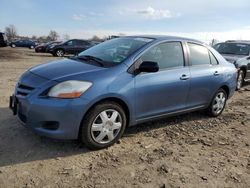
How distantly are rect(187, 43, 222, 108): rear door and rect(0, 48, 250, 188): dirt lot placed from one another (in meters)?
0.58

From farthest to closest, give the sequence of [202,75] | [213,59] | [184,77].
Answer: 1. [213,59]
2. [202,75]
3. [184,77]

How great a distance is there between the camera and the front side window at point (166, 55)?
16.0 feet

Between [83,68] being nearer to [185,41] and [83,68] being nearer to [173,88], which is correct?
[173,88]

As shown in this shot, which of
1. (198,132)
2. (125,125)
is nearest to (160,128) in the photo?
(198,132)

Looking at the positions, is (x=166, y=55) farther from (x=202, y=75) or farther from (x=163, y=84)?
(x=202, y=75)

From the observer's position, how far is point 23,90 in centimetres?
425

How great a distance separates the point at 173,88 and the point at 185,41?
1026 millimetres

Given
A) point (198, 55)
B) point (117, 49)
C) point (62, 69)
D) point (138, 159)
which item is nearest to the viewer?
point (138, 159)

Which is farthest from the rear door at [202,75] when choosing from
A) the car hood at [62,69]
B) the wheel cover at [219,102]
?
the car hood at [62,69]

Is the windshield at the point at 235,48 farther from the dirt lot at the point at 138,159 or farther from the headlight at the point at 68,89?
the headlight at the point at 68,89

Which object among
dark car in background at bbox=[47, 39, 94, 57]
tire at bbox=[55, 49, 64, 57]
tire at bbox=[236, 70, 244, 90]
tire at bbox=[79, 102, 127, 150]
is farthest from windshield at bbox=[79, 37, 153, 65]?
tire at bbox=[55, 49, 64, 57]

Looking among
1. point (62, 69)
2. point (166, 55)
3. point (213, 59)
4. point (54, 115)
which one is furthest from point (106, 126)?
point (213, 59)

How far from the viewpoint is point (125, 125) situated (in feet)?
15.0

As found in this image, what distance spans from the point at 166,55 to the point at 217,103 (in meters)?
1.84
